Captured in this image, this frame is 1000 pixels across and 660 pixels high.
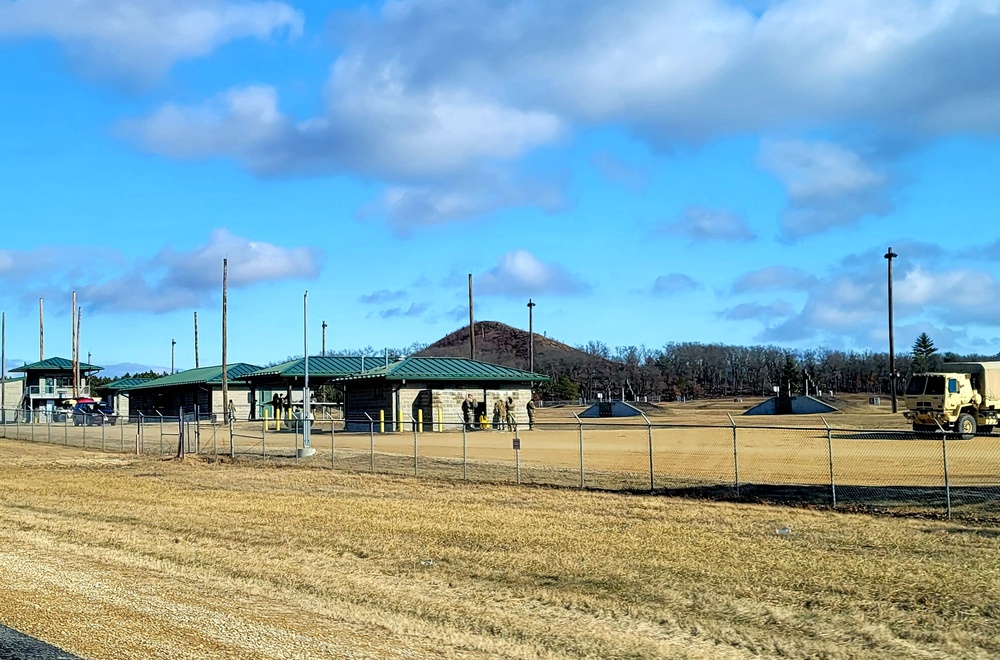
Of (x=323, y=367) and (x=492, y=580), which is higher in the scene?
(x=323, y=367)

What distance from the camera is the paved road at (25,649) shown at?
317 inches

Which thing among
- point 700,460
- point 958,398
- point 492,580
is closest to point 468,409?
point 958,398

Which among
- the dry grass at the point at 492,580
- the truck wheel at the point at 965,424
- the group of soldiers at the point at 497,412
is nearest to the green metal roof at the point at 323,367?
the group of soldiers at the point at 497,412

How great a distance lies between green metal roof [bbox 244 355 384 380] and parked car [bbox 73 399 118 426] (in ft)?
28.3

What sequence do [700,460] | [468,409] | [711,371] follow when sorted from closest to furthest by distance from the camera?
[700,460], [468,409], [711,371]

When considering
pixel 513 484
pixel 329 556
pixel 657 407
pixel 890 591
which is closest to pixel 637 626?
pixel 890 591

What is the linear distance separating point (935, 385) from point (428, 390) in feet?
78.9

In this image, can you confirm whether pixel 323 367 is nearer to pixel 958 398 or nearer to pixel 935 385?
pixel 935 385

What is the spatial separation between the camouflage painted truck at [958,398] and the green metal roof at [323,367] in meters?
31.1

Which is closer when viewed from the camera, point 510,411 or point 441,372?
point 441,372

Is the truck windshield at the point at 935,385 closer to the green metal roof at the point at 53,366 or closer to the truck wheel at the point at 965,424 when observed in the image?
the truck wheel at the point at 965,424

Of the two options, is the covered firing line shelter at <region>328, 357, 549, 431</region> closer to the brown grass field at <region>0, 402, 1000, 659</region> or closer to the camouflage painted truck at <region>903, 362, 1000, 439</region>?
the camouflage painted truck at <region>903, 362, 1000, 439</region>

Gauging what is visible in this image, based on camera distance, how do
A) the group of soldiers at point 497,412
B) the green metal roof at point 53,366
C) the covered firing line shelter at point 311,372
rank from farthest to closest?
the green metal roof at point 53,366
the covered firing line shelter at point 311,372
the group of soldiers at point 497,412

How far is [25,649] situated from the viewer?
8.30 meters
